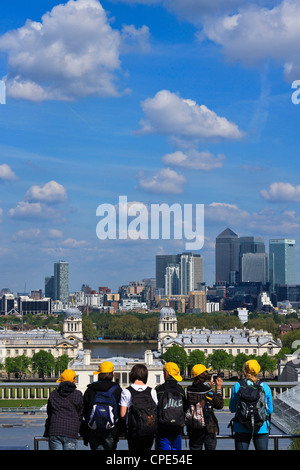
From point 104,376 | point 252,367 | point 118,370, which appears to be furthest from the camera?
point 118,370

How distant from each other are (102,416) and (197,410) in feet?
3.02

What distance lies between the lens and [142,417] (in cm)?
686

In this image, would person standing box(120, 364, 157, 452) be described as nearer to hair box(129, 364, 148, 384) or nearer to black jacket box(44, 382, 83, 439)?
hair box(129, 364, 148, 384)

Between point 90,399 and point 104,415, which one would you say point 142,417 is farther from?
point 90,399

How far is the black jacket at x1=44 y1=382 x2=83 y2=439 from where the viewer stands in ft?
23.2

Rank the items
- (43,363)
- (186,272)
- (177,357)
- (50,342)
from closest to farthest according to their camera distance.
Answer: (43,363), (177,357), (50,342), (186,272)

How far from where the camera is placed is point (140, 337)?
8844 centimetres

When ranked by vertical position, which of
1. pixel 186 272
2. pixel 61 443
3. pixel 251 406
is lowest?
pixel 61 443

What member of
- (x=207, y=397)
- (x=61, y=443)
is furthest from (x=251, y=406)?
(x=61, y=443)

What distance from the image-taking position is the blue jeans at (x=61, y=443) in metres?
7.11

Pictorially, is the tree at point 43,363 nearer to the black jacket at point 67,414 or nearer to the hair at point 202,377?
the black jacket at point 67,414
